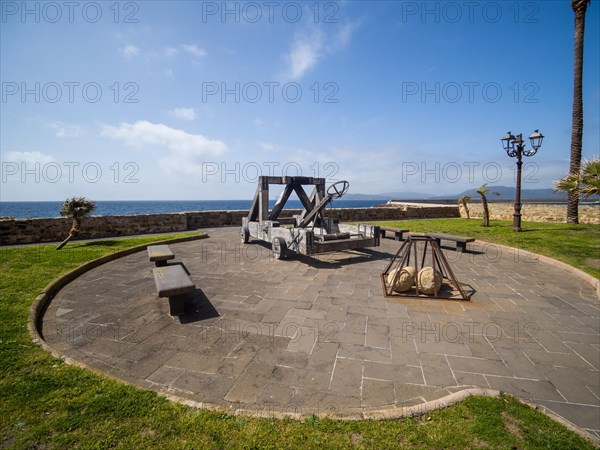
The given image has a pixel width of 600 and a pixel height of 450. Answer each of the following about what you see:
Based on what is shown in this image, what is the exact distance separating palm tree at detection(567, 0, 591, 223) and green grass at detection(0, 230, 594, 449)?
50.0 feet

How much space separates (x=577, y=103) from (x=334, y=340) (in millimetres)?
17496

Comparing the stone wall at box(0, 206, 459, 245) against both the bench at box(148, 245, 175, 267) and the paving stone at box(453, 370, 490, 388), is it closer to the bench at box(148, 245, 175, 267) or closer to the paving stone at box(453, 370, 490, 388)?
the bench at box(148, 245, 175, 267)

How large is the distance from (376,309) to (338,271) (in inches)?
81.5

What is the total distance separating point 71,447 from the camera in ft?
5.82

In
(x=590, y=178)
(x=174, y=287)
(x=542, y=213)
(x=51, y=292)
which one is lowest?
(x=51, y=292)

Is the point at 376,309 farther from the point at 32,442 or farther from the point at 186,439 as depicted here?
the point at 32,442

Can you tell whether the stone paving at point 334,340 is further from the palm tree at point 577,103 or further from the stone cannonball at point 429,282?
the palm tree at point 577,103

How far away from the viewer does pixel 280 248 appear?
281 inches

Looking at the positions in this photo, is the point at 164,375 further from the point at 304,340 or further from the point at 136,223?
the point at 136,223

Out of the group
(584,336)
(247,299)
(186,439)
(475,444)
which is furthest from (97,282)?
(584,336)

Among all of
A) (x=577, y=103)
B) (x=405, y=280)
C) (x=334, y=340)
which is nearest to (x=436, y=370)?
(x=334, y=340)

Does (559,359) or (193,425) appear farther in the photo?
(559,359)

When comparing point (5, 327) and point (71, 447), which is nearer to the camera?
point (71, 447)

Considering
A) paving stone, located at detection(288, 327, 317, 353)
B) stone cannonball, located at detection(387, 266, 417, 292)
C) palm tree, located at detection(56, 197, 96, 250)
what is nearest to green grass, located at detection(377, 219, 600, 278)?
stone cannonball, located at detection(387, 266, 417, 292)
